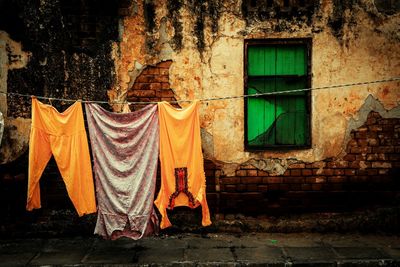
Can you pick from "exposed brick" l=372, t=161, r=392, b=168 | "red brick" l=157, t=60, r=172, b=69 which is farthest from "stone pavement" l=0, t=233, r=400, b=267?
"red brick" l=157, t=60, r=172, b=69

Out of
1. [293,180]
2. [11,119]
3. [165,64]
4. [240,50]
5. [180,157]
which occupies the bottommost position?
[293,180]

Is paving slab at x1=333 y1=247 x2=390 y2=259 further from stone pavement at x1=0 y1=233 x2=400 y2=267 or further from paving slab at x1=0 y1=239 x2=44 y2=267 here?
paving slab at x1=0 y1=239 x2=44 y2=267

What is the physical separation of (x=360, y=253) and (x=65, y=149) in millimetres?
4045

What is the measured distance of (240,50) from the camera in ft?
20.9

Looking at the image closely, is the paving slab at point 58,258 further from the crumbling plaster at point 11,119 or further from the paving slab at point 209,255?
the crumbling plaster at point 11,119

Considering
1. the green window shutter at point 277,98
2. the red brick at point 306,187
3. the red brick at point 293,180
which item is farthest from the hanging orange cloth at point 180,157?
the red brick at point 306,187

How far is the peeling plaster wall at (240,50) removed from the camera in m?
6.33

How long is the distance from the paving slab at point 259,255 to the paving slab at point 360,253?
78 cm

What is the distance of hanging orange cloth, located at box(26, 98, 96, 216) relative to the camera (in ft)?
18.0

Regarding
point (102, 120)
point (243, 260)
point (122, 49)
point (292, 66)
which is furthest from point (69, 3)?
point (243, 260)

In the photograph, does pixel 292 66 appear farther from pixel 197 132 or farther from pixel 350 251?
pixel 350 251

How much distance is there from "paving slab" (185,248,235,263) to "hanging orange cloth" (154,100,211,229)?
0.52 meters

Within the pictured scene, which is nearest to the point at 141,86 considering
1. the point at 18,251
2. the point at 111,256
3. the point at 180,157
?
the point at 180,157

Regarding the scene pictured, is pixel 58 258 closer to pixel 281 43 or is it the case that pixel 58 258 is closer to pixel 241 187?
pixel 241 187
